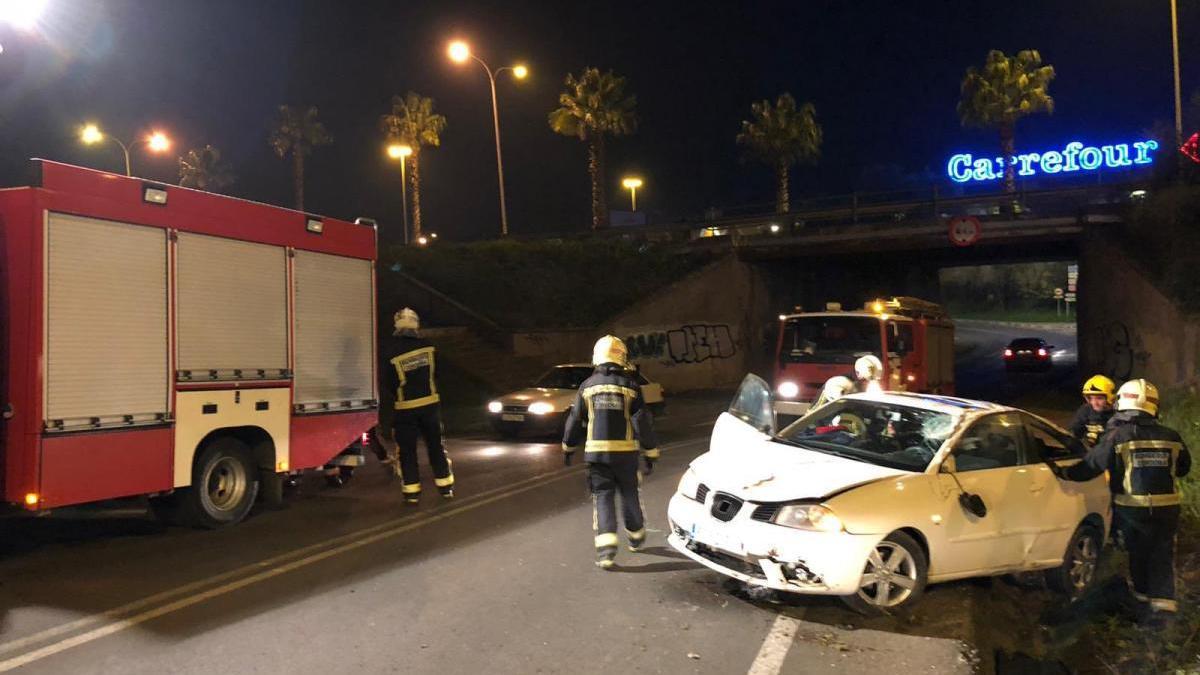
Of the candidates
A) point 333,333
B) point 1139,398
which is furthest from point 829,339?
point 1139,398

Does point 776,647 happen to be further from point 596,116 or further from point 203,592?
point 596,116

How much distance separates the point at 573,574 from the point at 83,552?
13.3 feet

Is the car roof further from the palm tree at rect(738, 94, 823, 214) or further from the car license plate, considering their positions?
the palm tree at rect(738, 94, 823, 214)

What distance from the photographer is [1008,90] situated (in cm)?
3759

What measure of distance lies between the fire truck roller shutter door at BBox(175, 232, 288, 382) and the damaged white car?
14.3ft

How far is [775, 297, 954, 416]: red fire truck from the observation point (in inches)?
535

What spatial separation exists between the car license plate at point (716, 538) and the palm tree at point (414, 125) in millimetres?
39498

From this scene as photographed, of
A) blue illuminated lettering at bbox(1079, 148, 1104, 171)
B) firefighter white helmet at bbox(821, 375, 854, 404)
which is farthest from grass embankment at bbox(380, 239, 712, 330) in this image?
blue illuminated lettering at bbox(1079, 148, 1104, 171)

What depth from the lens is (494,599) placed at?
5.55 metres

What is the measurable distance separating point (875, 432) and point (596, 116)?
112ft

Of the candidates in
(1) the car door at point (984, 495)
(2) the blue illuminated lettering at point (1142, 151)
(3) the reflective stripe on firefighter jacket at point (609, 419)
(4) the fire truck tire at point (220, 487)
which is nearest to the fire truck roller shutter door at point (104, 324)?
(4) the fire truck tire at point (220, 487)

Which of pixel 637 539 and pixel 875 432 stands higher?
pixel 875 432

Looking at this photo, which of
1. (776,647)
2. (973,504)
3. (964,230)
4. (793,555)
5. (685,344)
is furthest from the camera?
(685,344)

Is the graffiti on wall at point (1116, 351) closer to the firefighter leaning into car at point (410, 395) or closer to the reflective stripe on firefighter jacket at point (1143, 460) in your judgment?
the reflective stripe on firefighter jacket at point (1143, 460)
